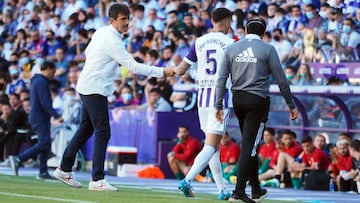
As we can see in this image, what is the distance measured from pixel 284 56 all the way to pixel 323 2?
1415 mm

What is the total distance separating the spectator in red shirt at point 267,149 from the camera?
19.5 meters

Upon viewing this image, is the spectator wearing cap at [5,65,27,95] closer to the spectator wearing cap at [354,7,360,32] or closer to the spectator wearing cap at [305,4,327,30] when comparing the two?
the spectator wearing cap at [305,4,327,30]

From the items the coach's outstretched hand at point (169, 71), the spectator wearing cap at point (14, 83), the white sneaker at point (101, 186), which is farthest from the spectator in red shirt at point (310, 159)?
the spectator wearing cap at point (14, 83)

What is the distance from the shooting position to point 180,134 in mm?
20531

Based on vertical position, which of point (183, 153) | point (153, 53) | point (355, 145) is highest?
point (153, 53)

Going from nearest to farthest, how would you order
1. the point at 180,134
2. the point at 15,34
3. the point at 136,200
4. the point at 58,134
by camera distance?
the point at 136,200, the point at 180,134, the point at 58,134, the point at 15,34

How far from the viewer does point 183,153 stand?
67.1ft

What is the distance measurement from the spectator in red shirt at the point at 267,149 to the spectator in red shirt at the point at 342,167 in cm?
147

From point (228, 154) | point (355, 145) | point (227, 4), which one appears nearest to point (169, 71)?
point (355, 145)

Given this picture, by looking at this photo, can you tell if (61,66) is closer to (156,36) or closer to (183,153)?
(156,36)

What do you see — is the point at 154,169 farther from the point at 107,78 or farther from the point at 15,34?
the point at 15,34

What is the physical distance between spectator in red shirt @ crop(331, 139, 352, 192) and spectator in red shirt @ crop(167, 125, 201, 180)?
307 cm

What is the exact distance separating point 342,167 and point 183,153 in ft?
11.2

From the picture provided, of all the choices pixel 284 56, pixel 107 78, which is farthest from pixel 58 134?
pixel 107 78
